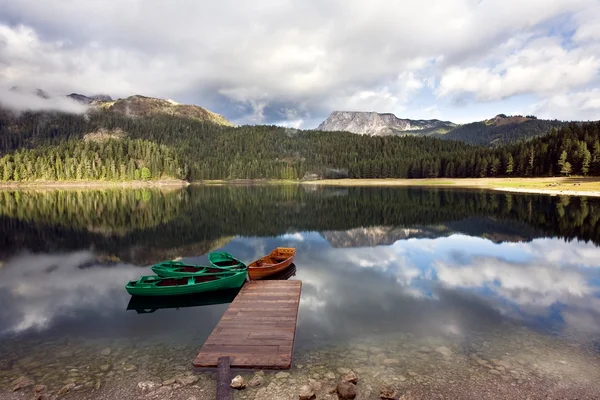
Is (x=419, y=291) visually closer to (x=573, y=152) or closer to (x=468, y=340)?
(x=468, y=340)

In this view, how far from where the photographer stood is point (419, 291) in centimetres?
2467

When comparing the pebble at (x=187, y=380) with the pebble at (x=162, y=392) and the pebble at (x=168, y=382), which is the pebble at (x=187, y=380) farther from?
the pebble at (x=162, y=392)

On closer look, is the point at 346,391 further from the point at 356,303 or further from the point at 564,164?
the point at 564,164

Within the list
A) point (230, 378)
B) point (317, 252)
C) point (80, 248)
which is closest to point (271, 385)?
point (230, 378)

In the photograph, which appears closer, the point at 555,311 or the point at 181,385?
the point at 181,385

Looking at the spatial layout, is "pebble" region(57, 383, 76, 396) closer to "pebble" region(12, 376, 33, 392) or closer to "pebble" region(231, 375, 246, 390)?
"pebble" region(12, 376, 33, 392)

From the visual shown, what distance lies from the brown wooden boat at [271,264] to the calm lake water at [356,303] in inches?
68.8

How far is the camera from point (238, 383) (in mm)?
12875

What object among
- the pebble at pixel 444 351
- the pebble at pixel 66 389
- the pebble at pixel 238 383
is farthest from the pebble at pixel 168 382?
the pebble at pixel 444 351

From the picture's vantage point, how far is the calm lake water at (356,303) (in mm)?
14883

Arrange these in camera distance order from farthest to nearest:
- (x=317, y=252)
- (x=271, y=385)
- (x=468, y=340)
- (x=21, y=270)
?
1. (x=317, y=252)
2. (x=21, y=270)
3. (x=468, y=340)
4. (x=271, y=385)

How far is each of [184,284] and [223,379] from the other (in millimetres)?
13355

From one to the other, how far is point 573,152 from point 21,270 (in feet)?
541

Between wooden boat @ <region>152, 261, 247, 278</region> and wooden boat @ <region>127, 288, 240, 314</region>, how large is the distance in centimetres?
169
